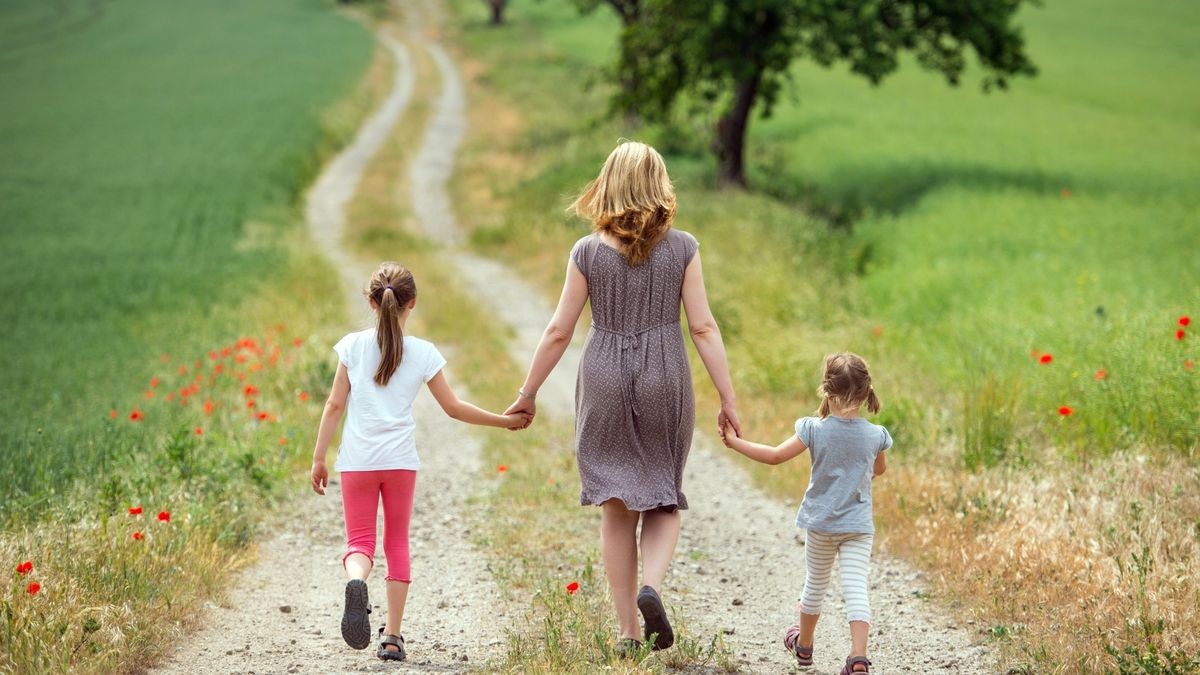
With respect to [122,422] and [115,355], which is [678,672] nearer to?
[122,422]

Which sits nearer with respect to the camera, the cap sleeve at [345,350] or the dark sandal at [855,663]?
the dark sandal at [855,663]

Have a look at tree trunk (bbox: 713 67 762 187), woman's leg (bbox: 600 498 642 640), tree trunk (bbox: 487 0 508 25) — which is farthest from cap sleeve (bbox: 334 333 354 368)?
tree trunk (bbox: 487 0 508 25)

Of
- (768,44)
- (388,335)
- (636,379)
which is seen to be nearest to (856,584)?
(636,379)

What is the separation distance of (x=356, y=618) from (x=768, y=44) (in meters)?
17.2

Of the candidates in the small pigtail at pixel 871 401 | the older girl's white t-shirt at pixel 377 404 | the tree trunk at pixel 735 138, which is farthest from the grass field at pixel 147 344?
the tree trunk at pixel 735 138

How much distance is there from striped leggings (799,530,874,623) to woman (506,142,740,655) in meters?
0.61

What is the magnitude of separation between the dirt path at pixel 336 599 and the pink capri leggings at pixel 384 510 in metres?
0.47

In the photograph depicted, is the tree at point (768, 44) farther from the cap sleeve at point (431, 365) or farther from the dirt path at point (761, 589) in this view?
the cap sleeve at point (431, 365)

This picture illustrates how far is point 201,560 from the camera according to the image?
6.04 m

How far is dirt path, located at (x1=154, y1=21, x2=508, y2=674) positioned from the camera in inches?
204

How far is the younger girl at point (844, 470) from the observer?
4.83 meters

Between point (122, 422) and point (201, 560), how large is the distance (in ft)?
11.6

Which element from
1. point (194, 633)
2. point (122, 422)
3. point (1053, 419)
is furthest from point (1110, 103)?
point (194, 633)

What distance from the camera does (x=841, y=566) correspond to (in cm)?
500
